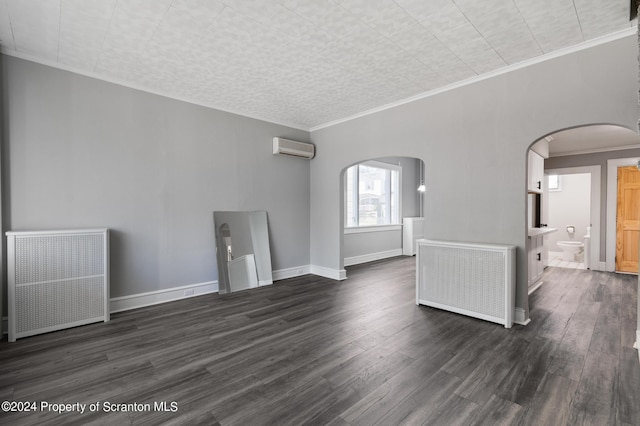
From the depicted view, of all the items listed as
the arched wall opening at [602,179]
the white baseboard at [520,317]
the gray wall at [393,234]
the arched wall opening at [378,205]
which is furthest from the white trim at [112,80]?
the arched wall opening at [602,179]

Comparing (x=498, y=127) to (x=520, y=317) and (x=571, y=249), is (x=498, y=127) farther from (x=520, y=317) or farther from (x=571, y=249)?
(x=571, y=249)

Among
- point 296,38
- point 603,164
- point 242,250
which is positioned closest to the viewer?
point 296,38

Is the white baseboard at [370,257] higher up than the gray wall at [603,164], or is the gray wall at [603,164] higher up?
the gray wall at [603,164]

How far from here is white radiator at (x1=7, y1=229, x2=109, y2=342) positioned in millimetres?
2730

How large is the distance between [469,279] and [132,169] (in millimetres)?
4311

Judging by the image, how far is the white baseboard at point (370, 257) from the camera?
645cm

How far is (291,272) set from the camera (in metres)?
5.32

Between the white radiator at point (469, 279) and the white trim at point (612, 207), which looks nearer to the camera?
the white radiator at point (469, 279)

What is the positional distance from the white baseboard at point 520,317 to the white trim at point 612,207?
4.31 meters

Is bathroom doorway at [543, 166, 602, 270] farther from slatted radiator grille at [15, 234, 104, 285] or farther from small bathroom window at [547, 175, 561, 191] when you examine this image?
slatted radiator grille at [15, 234, 104, 285]

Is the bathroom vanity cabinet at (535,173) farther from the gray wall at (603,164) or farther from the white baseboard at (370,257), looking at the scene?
the white baseboard at (370,257)

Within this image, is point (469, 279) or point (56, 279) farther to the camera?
point (469, 279)

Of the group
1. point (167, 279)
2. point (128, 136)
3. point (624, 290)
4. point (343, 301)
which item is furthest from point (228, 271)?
point (624, 290)

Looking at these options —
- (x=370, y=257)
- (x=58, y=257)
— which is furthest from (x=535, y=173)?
(x=58, y=257)
